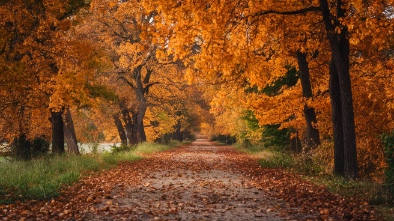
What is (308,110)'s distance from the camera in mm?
17703

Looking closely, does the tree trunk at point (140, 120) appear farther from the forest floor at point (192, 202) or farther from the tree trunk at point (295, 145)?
the forest floor at point (192, 202)

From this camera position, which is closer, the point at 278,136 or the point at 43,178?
the point at 43,178

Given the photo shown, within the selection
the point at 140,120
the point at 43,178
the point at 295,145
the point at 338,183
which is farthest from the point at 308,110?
the point at 140,120

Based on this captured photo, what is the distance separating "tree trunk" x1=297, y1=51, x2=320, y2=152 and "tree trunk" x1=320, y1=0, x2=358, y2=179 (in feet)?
16.0

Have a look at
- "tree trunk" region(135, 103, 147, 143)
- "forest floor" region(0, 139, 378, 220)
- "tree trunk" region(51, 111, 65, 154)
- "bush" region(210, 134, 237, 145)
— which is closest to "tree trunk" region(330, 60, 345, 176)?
"forest floor" region(0, 139, 378, 220)

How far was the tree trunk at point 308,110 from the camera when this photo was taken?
1722 centimetres

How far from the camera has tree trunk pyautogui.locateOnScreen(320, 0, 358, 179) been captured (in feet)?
39.3

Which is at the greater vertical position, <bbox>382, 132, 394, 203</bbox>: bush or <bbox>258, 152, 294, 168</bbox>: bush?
<bbox>382, 132, 394, 203</bbox>: bush

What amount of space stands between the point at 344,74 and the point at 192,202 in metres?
5.92

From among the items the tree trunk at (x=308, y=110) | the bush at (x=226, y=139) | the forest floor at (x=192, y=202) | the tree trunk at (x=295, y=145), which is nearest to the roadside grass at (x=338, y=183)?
the forest floor at (x=192, y=202)

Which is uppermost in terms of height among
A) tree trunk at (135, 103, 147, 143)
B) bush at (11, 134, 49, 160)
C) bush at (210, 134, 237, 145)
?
tree trunk at (135, 103, 147, 143)

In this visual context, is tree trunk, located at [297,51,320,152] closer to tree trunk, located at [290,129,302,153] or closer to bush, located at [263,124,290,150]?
tree trunk, located at [290,129,302,153]

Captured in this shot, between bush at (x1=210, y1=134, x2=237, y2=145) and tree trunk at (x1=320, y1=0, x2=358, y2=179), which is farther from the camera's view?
bush at (x1=210, y1=134, x2=237, y2=145)

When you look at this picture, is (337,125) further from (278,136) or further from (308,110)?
(278,136)
